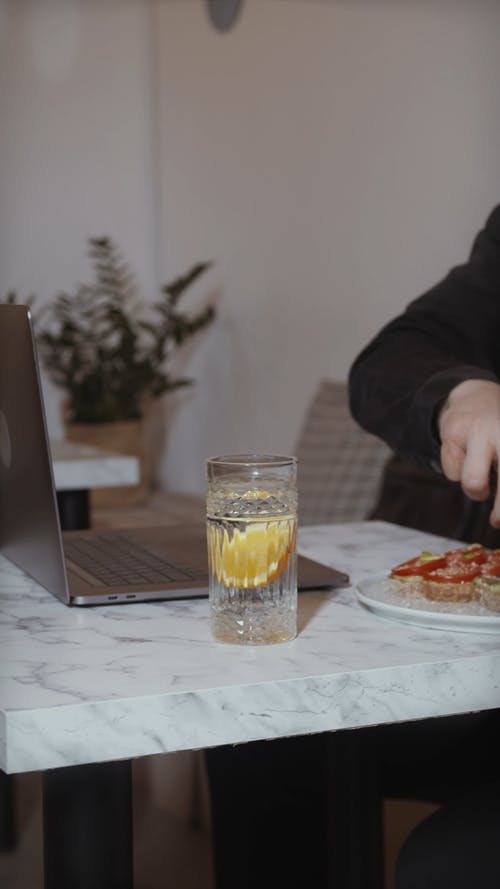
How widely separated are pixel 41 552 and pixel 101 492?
9.61 feet

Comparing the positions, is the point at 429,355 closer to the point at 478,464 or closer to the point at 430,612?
the point at 478,464

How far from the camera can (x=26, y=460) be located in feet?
3.27

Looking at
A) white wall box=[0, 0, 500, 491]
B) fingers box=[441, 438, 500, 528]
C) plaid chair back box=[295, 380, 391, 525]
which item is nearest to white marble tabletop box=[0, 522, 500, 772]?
fingers box=[441, 438, 500, 528]

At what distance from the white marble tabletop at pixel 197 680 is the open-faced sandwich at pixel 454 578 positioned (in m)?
0.04

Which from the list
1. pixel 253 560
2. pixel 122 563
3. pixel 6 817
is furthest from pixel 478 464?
pixel 6 817

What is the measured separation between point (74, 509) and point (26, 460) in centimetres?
111

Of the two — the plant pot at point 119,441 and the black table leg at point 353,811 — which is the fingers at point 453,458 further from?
the plant pot at point 119,441

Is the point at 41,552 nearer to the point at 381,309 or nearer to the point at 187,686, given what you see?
the point at 187,686

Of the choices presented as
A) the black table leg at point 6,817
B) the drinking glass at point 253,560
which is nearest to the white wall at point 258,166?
the black table leg at point 6,817

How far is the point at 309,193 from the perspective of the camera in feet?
11.8

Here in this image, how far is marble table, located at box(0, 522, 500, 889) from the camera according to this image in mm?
716

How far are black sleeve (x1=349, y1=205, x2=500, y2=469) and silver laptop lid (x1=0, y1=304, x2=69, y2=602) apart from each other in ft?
1.40

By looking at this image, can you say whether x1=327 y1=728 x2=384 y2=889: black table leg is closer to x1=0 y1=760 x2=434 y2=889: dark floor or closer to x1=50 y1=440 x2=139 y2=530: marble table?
x1=0 y1=760 x2=434 y2=889: dark floor

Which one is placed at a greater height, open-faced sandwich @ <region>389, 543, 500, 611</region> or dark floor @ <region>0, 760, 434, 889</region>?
open-faced sandwich @ <region>389, 543, 500, 611</region>
